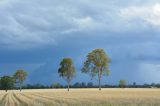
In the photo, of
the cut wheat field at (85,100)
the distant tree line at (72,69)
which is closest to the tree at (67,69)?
the distant tree line at (72,69)

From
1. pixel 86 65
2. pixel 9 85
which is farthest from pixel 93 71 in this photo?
pixel 9 85

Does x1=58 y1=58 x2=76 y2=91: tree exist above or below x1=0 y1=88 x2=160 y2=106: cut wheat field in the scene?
above

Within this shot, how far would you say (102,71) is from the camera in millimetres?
123562

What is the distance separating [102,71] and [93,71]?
10.8ft

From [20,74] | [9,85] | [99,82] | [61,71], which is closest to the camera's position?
[99,82]

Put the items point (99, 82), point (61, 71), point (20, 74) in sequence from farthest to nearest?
1. point (20, 74)
2. point (61, 71)
3. point (99, 82)

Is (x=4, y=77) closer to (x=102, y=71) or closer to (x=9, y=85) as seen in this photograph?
(x=9, y=85)

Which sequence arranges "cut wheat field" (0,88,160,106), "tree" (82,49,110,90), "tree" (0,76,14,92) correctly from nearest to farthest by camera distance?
"cut wheat field" (0,88,160,106) → "tree" (82,49,110,90) → "tree" (0,76,14,92)

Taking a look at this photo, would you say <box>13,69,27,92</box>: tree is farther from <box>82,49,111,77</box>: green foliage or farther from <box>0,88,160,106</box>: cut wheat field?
<box>0,88,160,106</box>: cut wheat field

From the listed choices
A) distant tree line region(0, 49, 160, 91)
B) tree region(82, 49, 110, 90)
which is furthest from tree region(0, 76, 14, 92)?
tree region(82, 49, 110, 90)

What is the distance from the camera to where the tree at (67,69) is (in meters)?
142

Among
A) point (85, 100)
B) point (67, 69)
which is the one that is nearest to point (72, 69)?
point (67, 69)

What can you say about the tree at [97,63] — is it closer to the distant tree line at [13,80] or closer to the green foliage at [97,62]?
the green foliage at [97,62]

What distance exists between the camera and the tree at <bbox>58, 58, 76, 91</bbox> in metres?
142
